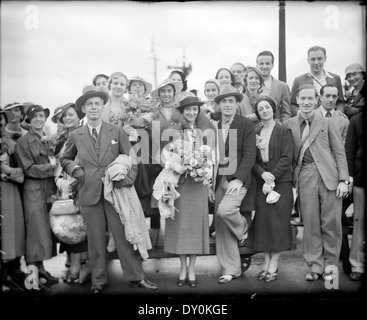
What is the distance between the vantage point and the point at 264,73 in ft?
19.2

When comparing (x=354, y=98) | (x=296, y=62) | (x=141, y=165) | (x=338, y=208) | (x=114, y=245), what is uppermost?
(x=296, y=62)

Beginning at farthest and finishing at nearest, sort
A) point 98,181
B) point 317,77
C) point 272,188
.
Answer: point 317,77
point 272,188
point 98,181

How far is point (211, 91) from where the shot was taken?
19.4 ft

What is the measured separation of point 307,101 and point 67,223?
293 centimetres

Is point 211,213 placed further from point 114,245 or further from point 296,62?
point 296,62

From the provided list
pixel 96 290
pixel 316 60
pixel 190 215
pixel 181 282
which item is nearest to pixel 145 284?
pixel 181 282

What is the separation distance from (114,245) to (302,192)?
7.07 feet

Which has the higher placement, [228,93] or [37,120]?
[228,93]

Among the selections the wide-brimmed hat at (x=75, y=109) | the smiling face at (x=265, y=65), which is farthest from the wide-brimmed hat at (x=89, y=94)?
the smiling face at (x=265, y=65)

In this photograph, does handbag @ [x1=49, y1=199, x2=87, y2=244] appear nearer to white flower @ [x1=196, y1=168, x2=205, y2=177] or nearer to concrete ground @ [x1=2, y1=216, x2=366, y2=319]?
concrete ground @ [x1=2, y1=216, x2=366, y2=319]

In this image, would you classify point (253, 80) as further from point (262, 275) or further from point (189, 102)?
point (262, 275)

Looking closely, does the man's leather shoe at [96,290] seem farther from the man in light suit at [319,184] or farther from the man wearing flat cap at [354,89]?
the man wearing flat cap at [354,89]

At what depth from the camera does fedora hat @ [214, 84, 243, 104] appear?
554cm
